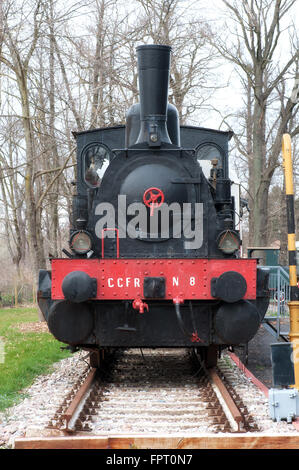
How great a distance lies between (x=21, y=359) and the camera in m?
8.30

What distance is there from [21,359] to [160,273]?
11.3ft

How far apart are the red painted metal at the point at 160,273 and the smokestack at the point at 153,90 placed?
1.49m

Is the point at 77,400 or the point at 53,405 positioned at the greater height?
the point at 77,400

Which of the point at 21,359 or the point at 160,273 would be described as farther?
the point at 21,359

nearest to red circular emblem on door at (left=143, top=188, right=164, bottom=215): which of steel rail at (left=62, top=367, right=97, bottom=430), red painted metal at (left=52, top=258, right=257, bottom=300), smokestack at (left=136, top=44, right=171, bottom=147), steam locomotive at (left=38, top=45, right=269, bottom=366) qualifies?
steam locomotive at (left=38, top=45, right=269, bottom=366)

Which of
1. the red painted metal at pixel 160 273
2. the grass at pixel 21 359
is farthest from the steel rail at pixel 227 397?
the grass at pixel 21 359

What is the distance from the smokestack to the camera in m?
6.53

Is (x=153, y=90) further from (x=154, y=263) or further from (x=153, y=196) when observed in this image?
(x=154, y=263)

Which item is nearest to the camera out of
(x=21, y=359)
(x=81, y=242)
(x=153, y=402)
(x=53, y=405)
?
(x=53, y=405)

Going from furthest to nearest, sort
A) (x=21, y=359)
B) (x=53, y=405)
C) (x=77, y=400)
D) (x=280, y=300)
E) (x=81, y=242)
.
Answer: (x=280, y=300) < (x=21, y=359) < (x=81, y=242) < (x=53, y=405) < (x=77, y=400)

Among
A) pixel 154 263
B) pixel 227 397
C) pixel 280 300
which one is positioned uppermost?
pixel 154 263

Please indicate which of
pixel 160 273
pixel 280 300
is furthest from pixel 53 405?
pixel 280 300

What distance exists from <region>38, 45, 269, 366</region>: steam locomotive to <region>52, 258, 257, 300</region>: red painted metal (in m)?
0.01
